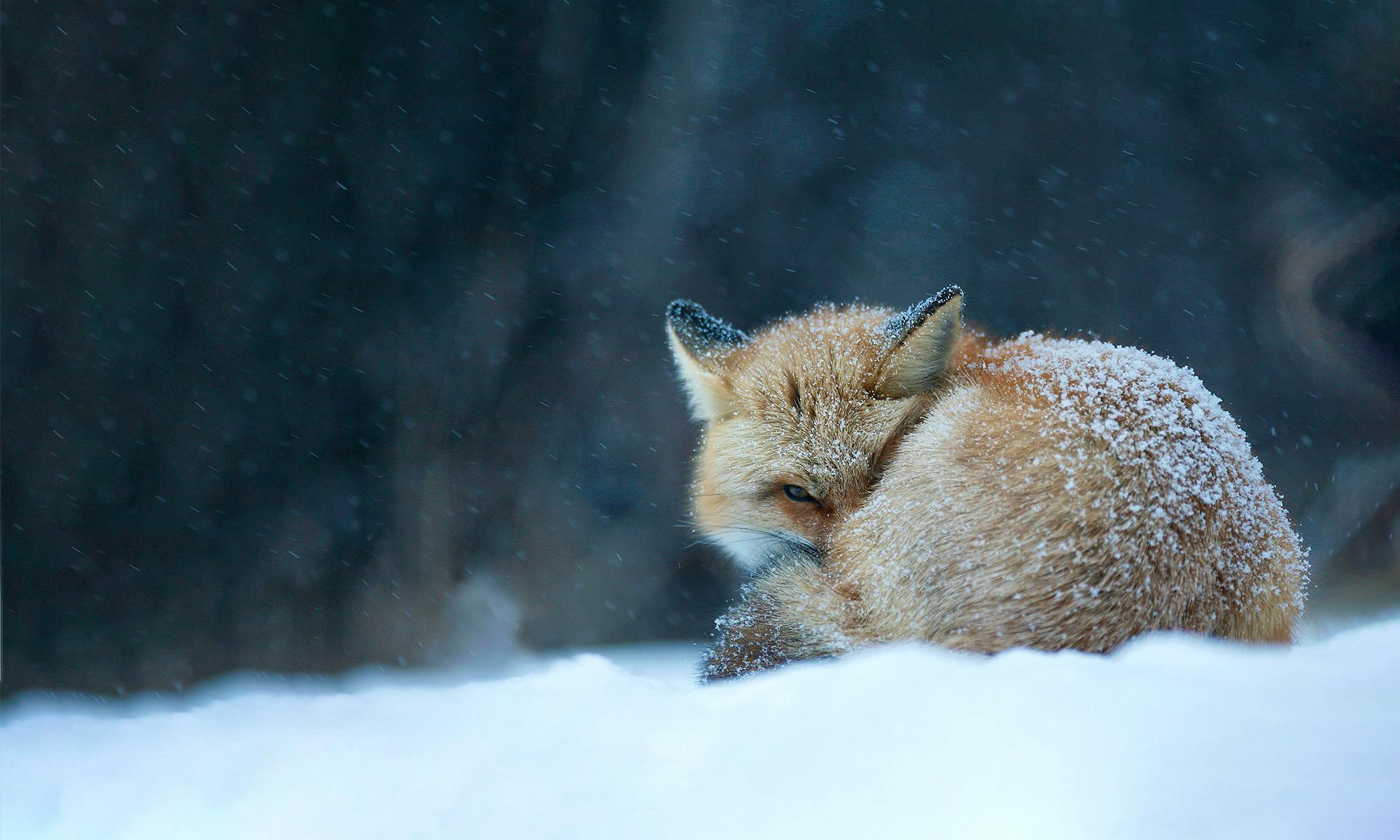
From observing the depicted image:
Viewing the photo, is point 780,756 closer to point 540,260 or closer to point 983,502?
point 983,502

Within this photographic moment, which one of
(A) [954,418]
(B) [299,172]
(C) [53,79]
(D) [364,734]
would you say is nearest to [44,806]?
(D) [364,734]

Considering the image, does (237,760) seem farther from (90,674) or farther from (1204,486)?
(90,674)

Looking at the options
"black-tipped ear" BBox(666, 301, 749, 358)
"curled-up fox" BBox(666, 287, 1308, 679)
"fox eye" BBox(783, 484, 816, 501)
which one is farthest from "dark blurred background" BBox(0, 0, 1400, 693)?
"fox eye" BBox(783, 484, 816, 501)

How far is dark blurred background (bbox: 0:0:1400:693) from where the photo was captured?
1426 mm

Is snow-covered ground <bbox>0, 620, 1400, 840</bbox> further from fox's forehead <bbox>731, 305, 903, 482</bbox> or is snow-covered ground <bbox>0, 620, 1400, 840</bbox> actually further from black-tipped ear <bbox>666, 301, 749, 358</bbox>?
black-tipped ear <bbox>666, 301, 749, 358</bbox>

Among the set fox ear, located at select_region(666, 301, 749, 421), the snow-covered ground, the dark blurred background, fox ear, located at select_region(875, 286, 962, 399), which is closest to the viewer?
the snow-covered ground

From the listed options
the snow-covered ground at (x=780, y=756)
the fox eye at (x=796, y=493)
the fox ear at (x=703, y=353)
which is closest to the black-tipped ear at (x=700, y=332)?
the fox ear at (x=703, y=353)

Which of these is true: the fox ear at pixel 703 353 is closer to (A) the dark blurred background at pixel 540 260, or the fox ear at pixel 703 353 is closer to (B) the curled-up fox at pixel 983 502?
(B) the curled-up fox at pixel 983 502

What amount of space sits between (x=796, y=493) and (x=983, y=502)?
25cm

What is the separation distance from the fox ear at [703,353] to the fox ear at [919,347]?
9.5 inches

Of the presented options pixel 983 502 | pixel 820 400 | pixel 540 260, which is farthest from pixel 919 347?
pixel 540 260

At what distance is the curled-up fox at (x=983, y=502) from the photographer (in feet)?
2.39

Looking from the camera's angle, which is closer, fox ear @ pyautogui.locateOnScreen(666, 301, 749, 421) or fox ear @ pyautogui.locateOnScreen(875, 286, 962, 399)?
fox ear @ pyautogui.locateOnScreen(875, 286, 962, 399)

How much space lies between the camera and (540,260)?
186cm
